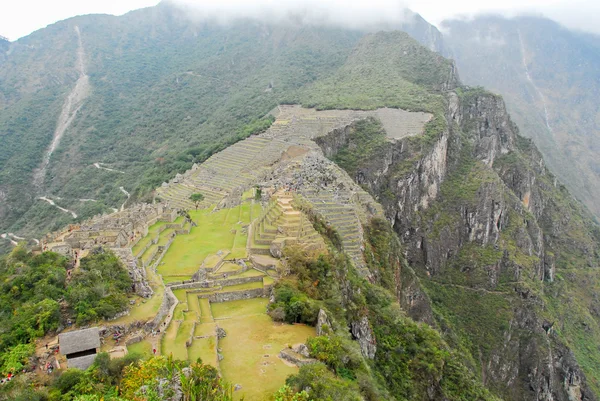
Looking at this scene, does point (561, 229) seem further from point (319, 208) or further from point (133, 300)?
point (133, 300)

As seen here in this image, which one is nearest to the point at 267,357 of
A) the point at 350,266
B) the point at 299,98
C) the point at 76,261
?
the point at 76,261

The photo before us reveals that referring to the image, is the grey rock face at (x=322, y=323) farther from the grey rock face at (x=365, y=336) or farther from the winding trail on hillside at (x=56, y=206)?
the winding trail on hillside at (x=56, y=206)

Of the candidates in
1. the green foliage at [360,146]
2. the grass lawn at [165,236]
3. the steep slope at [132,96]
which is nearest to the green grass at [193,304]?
the grass lawn at [165,236]

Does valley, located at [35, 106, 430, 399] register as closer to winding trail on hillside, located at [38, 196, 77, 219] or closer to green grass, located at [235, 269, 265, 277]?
green grass, located at [235, 269, 265, 277]

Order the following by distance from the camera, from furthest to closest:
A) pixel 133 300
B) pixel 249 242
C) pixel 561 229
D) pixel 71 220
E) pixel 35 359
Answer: pixel 561 229, pixel 71 220, pixel 249 242, pixel 133 300, pixel 35 359

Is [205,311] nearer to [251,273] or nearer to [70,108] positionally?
[251,273]
